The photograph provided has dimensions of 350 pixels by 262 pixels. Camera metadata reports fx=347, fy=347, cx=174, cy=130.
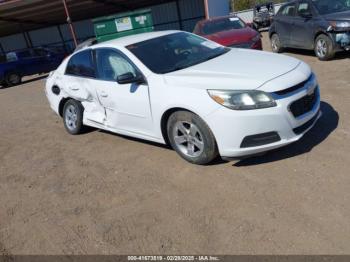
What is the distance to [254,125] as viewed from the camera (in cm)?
356

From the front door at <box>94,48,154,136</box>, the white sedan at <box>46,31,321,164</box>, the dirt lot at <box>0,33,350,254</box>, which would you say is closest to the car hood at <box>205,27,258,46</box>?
the white sedan at <box>46,31,321,164</box>

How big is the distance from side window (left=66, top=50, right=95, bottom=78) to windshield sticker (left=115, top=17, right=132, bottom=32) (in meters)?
10.9

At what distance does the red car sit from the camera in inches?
341

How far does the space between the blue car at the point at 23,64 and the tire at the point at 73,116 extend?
12.3 metres

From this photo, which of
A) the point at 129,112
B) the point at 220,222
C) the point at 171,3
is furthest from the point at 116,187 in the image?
the point at 171,3

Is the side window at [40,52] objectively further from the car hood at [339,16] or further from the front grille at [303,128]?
the front grille at [303,128]

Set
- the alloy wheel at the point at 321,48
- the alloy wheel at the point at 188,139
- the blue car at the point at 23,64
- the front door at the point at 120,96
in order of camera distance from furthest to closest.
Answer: the blue car at the point at 23,64 < the alloy wheel at the point at 321,48 < the front door at the point at 120,96 < the alloy wheel at the point at 188,139

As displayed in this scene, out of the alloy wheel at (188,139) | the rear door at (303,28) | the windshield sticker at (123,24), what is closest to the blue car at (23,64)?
the windshield sticker at (123,24)

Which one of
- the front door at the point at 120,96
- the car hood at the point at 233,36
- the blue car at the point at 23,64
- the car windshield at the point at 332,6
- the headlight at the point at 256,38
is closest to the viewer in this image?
the front door at the point at 120,96

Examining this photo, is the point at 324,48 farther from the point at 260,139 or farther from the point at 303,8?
the point at 260,139

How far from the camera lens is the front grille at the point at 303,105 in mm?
3672

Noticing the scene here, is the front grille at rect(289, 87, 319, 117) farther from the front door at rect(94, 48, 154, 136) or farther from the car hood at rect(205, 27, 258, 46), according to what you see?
the car hood at rect(205, 27, 258, 46)

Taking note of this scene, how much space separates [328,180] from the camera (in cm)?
342

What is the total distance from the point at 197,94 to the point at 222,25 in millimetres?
6815
